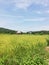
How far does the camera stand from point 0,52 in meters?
14.5

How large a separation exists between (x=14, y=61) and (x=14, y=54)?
2.63 m

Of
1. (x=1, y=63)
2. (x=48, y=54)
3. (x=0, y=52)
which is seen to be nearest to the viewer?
(x=1, y=63)

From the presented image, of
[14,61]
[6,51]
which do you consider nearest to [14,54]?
[6,51]

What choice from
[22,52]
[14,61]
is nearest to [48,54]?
[22,52]

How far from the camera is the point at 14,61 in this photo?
12.0 meters

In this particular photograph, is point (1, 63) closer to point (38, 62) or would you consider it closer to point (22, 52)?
point (38, 62)

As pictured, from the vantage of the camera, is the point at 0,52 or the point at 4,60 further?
the point at 0,52

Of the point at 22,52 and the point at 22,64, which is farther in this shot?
the point at 22,52

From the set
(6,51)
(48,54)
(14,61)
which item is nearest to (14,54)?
(6,51)

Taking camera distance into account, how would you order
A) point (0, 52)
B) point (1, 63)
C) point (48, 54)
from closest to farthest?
point (1, 63), point (0, 52), point (48, 54)

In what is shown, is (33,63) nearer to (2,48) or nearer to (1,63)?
(1,63)

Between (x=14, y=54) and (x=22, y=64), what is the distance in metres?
2.93

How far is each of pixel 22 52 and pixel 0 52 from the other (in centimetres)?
119

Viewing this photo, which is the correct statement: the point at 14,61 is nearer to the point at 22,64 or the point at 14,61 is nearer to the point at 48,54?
the point at 22,64
